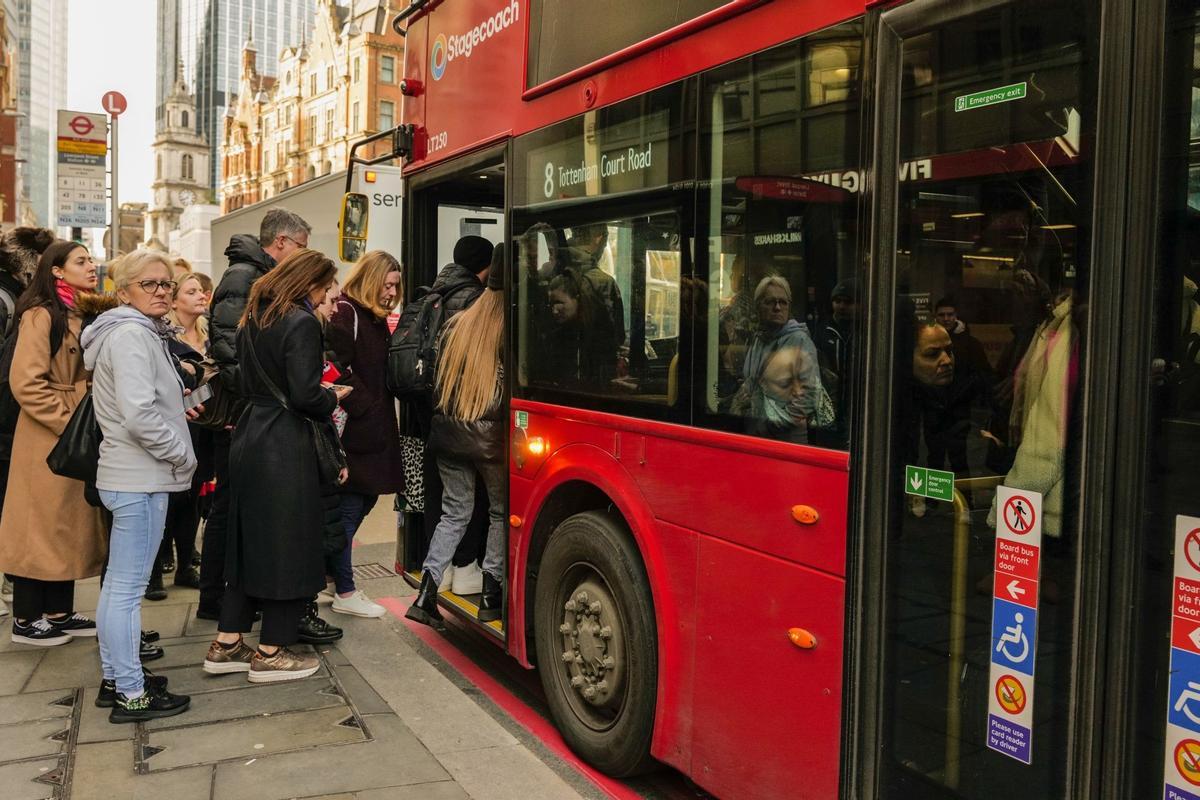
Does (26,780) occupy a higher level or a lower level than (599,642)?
lower

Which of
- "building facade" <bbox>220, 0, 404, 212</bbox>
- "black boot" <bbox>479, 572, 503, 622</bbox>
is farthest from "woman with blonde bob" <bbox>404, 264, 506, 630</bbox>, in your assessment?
"building facade" <bbox>220, 0, 404, 212</bbox>

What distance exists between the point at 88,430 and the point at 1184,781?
13.2 feet

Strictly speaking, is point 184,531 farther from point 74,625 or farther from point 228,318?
point 228,318

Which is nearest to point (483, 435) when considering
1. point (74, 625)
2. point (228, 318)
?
point (228, 318)

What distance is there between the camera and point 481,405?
4.75 m

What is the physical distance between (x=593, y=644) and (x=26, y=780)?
6.69 ft

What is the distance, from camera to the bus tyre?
11.8 ft

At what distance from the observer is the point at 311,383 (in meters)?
4.50

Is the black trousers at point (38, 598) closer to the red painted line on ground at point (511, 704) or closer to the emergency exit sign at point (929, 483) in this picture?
the red painted line on ground at point (511, 704)

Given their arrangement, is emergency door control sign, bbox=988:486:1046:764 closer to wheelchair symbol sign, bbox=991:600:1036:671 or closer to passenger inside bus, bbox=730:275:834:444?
wheelchair symbol sign, bbox=991:600:1036:671

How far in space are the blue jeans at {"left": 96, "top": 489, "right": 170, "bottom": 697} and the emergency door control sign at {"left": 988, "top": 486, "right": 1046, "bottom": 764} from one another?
3.30m

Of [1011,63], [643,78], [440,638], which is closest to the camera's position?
[1011,63]

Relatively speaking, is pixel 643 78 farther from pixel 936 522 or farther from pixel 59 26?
pixel 59 26

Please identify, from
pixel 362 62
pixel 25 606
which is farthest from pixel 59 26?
pixel 25 606
